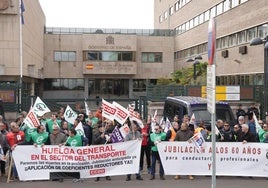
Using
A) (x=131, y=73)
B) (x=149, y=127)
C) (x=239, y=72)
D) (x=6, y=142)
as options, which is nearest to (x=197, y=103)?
(x=149, y=127)

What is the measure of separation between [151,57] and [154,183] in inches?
1886

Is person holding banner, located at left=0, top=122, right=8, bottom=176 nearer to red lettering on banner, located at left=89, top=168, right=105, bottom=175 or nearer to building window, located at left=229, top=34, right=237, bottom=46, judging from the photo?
red lettering on banner, located at left=89, top=168, right=105, bottom=175

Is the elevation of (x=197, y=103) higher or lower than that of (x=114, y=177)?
higher

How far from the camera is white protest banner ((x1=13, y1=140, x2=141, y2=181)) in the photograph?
40.0ft

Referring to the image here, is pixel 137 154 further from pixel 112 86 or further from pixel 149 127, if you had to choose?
pixel 112 86

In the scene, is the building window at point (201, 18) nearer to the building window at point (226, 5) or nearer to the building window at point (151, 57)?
the building window at point (226, 5)

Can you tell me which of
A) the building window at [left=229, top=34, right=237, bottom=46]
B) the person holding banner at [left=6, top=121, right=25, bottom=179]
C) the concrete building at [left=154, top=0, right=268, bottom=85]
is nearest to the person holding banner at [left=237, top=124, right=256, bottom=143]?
the person holding banner at [left=6, top=121, right=25, bottom=179]

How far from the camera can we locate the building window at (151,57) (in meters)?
59.1

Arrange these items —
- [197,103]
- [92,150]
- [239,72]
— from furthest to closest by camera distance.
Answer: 1. [239,72]
2. [197,103]
3. [92,150]

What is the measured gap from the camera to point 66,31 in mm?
58000

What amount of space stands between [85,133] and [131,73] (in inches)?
1704

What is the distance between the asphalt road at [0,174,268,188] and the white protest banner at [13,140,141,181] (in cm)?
25

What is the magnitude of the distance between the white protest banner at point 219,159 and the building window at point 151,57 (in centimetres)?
4682

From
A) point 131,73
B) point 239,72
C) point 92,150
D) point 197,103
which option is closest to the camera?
point 92,150
